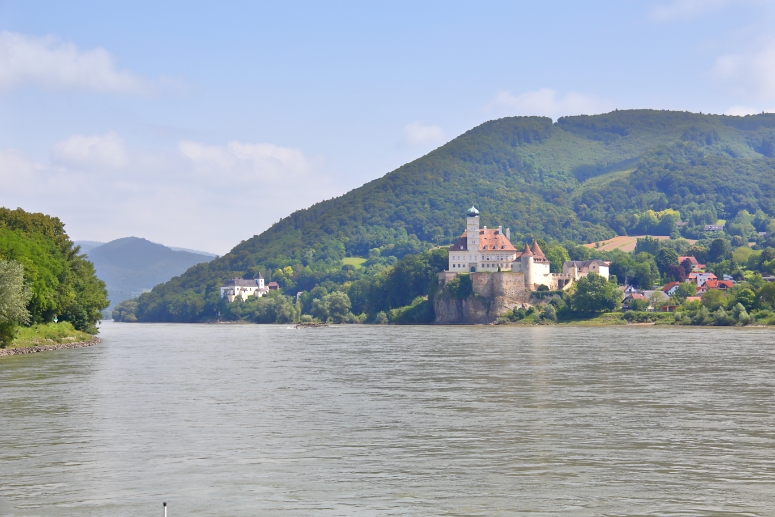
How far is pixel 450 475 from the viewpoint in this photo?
2027cm

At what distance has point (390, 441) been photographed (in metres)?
24.4

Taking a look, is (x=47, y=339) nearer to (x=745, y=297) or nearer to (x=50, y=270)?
(x=50, y=270)

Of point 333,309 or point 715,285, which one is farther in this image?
point 333,309

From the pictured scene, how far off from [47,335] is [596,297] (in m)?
74.9

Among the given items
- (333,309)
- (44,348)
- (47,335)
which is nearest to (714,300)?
(333,309)

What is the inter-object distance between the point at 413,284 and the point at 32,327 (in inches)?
3585

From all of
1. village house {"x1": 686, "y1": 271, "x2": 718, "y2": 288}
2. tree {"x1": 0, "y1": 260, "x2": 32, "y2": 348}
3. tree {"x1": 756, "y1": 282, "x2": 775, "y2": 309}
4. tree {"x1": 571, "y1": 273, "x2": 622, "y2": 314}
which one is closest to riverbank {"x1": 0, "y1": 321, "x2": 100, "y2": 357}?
tree {"x1": 0, "y1": 260, "x2": 32, "y2": 348}

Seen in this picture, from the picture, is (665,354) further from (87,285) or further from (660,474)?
(87,285)

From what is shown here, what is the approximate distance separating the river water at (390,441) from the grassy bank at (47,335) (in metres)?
17.5

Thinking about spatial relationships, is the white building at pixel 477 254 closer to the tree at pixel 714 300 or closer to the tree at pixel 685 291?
the tree at pixel 685 291

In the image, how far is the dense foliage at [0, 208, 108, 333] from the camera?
65500 mm

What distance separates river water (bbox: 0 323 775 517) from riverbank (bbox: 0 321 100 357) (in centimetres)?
1480

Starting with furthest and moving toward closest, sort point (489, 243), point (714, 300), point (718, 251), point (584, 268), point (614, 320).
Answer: point (718, 251) → point (584, 268) → point (489, 243) → point (614, 320) → point (714, 300)

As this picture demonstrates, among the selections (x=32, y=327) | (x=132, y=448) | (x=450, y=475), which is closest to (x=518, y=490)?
(x=450, y=475)
